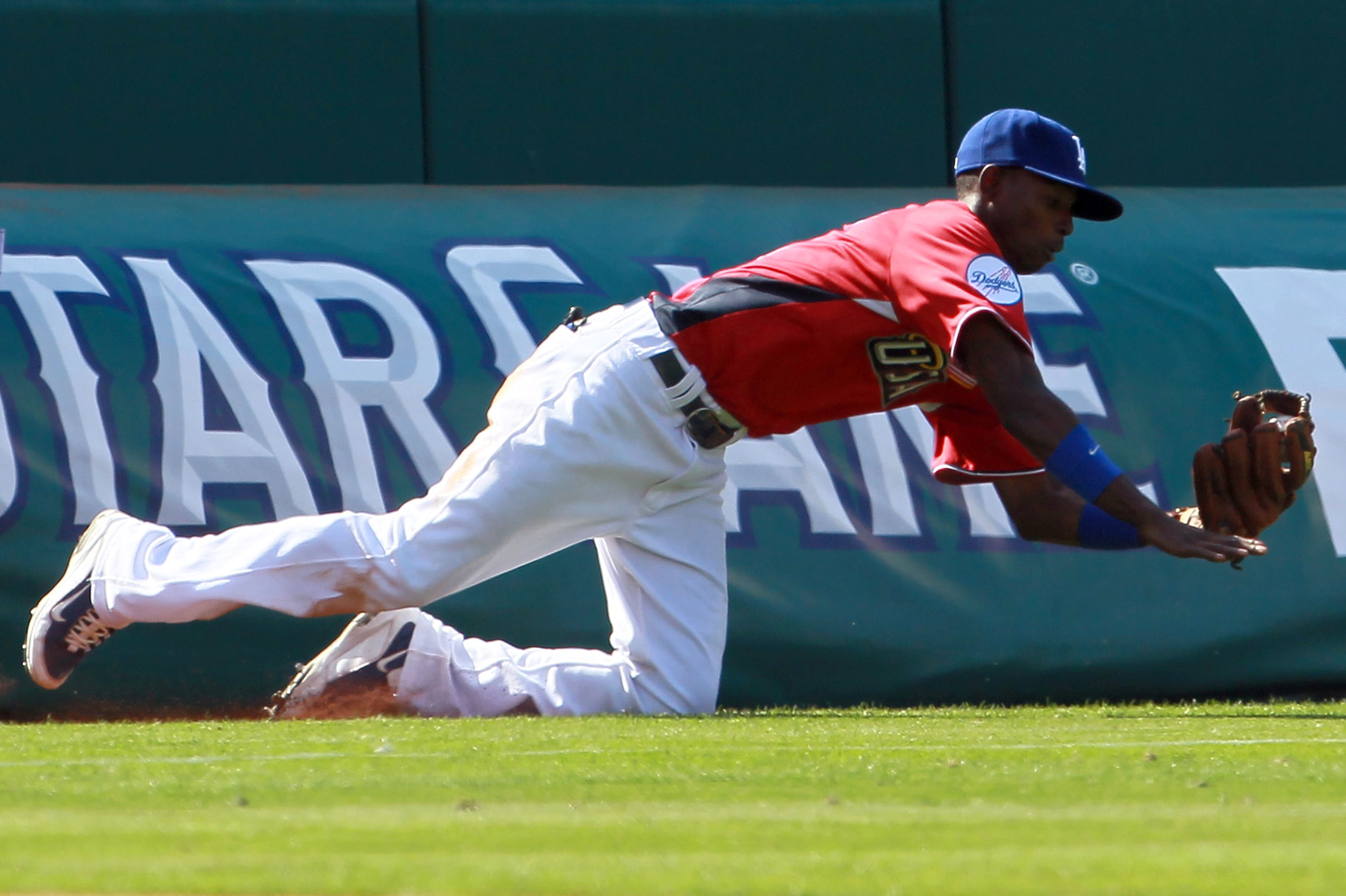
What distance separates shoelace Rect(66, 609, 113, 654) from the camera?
14.7 ft

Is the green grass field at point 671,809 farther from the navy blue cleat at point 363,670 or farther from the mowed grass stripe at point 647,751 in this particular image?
the navy blue cleat at point 363,670

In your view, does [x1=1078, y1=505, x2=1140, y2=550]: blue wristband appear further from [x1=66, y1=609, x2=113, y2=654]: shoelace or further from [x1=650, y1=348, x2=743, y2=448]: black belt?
[x1=66, y1=609, x2=113, y2=654]: shoelace

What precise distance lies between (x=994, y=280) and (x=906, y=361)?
35 centimetres

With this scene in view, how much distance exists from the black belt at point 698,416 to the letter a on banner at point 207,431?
1733mm

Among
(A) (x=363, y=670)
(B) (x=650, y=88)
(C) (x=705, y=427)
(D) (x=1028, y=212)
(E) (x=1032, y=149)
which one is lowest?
(A) (x=363, y=670)

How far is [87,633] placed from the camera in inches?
178

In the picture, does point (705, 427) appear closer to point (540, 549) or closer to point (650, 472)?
point (650, 472)

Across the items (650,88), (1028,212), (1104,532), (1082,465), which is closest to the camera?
(1082,465)

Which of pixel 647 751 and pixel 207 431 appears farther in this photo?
pixel 207 431

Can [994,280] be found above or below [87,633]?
above

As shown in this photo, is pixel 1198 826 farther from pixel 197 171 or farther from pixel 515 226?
pixel 197 171

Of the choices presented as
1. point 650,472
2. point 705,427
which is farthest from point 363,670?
point 705,427

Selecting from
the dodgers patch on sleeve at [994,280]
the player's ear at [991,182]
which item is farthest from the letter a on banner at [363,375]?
the dodgers patch on sleeve at [994,280]

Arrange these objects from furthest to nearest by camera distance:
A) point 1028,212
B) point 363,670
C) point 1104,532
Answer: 1. point 363,670
2. point 1104,532
3. point 1028,212
